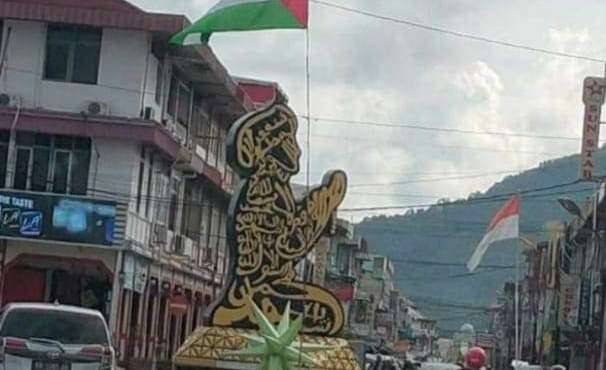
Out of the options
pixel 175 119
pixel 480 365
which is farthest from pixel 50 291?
pixel 480 365

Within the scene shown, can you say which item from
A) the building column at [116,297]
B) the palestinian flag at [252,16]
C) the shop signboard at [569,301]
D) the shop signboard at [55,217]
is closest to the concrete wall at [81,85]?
the shop signboard at [55,217]

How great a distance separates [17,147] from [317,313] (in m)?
17.5

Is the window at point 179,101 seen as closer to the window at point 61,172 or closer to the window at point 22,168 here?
the window at point 61,172

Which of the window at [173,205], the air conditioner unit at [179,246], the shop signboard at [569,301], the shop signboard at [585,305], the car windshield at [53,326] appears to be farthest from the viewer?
the shop signboard at [569,301]

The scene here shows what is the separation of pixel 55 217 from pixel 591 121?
14.8 m

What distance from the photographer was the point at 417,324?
7136 inches

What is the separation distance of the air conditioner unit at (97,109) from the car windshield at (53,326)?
60.3ft

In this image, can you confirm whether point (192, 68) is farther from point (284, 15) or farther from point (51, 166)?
point (284, 15)

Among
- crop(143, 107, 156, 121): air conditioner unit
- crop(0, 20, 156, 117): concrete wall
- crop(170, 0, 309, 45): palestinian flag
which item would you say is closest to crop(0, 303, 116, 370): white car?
crop(170, 0, 309, 45): palestinian flag

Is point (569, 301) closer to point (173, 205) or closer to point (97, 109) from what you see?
point (173, 205)

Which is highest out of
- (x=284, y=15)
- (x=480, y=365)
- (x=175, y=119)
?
(x=175, y=119)

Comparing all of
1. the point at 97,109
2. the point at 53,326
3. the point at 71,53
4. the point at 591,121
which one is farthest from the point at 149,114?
the point at 53,326

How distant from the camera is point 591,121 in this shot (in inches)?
1585

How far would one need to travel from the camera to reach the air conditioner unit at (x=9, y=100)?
39500 millimetres
